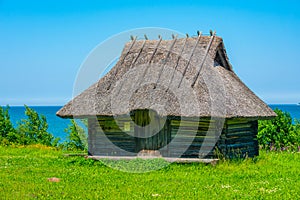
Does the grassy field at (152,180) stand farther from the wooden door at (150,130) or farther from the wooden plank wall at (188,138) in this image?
the wooden door at (150,130)

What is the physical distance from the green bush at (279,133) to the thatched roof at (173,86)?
157 inches

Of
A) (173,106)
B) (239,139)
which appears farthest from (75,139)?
(173,106)

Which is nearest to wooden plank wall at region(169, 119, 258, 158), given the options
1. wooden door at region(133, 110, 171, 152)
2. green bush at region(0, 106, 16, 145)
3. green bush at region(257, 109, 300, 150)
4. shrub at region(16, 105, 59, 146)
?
wooden door at region(133, 110, 171, 152)

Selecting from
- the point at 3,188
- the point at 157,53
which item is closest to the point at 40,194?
the point at 3,188

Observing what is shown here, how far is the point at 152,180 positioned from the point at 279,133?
12.2 m

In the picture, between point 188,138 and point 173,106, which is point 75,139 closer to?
point 188,138

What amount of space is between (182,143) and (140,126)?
1868 mm

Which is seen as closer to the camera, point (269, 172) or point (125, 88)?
point (269, 172)

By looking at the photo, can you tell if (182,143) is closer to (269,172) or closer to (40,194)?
(269,172)

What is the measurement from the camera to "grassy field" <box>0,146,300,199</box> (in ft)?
43.3

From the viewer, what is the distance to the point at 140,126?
20.5 metres

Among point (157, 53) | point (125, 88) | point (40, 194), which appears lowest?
point (40, 194)

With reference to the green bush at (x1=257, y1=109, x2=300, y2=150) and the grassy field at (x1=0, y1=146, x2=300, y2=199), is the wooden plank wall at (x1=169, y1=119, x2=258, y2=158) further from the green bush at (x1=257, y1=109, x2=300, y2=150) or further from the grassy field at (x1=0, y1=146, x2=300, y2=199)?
the green bush at (x1=257, y1=109, x2=300, y2=150)

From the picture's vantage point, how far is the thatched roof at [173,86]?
19234mm
